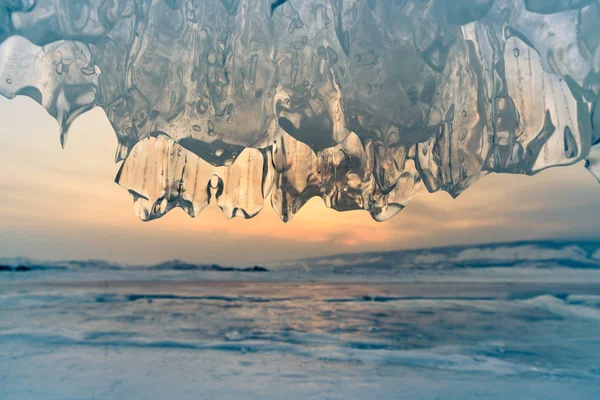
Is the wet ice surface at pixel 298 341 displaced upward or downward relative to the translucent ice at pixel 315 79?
downward

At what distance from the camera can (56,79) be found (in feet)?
5.44

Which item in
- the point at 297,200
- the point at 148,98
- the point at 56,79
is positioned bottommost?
the point at 297,200

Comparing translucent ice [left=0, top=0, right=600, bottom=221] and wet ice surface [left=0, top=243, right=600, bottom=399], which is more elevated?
translucent ice [left=0, top=0, right=600, bottom=221]

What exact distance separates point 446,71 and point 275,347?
1.74 metres

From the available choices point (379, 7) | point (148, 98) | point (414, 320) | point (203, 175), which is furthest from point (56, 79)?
point (414, 320)

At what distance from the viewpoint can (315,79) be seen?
5.29 ft

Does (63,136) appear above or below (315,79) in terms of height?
below

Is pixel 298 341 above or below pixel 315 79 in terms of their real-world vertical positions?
below

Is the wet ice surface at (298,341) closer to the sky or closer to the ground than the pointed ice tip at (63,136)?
closer to the ground

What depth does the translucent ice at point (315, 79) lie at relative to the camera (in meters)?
1.56

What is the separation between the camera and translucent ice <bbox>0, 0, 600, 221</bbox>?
1.56m

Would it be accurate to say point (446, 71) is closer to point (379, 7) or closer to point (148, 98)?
point (379, 7)

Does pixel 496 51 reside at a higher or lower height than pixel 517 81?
higher

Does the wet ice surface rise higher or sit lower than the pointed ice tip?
lower
